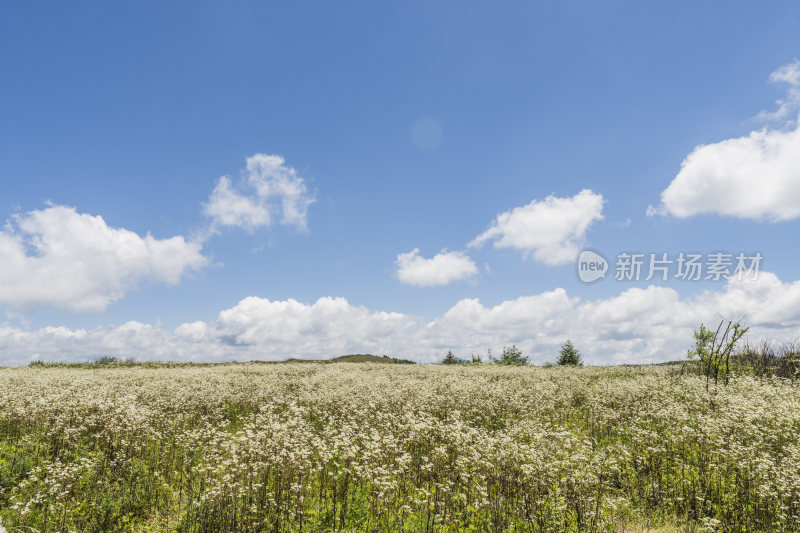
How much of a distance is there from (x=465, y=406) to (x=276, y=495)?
10351 mm

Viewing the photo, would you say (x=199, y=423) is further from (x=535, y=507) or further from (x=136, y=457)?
(x=535, y=507)

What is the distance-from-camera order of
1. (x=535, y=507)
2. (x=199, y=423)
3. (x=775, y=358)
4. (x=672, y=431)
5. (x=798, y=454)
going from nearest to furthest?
(x=535, y=507) < (x=798, y=454) < (x=672, y=431) < (x=199, y=423) < (x=775, y=358)

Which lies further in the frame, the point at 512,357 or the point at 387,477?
the point at 512,357

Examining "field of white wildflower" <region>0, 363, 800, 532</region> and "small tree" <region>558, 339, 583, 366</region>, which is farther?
"small tree" <region>558, 339, 583, 366</region>

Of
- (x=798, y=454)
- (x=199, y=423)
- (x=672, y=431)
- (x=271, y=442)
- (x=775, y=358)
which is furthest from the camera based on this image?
(x=775, y=358)

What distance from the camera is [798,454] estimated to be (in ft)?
29.1

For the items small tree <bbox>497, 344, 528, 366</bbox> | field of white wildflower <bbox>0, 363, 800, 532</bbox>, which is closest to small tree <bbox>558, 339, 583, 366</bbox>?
small tree <bbox>497, 344, 528, 366</bbox>

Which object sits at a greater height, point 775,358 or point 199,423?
point 775,358

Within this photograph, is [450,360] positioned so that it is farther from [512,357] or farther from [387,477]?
[387,477]

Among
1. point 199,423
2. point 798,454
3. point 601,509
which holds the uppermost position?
point 798,454

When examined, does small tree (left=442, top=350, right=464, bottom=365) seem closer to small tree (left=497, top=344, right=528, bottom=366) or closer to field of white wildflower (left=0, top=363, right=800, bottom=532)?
small tree (left=497, top=344, right=528, bottom=366)

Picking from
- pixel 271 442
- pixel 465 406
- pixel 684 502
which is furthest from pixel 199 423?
pixel 684 502

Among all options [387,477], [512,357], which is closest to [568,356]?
[512,357]

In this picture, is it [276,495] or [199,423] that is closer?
A: [276,495]
